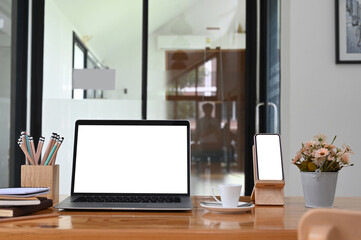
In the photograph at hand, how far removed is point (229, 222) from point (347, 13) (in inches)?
94.9

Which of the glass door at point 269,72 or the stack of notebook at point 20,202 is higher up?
the glass door at point 269,72

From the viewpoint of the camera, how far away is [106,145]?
170 cm

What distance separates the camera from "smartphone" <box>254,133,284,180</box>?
1665 mm

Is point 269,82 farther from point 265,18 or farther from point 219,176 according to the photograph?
point 219,176

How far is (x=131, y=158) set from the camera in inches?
66.3

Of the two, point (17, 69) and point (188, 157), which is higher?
point (17, 69)

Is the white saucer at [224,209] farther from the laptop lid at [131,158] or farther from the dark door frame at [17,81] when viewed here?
the dark door frame at [17,81]

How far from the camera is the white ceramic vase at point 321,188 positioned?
1.60 meters

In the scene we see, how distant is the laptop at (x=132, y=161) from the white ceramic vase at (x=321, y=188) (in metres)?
0.40

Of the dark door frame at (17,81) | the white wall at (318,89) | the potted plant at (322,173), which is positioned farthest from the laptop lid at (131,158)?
the dark door frame at (17,81)

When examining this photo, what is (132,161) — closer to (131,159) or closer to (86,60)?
(131,159)

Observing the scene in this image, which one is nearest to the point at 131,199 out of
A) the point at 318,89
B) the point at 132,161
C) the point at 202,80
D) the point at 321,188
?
the point at 132,161

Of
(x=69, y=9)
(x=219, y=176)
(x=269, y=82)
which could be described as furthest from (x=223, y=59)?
(x=69, y=9)

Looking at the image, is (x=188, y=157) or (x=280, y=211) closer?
(x=280, y=211)
